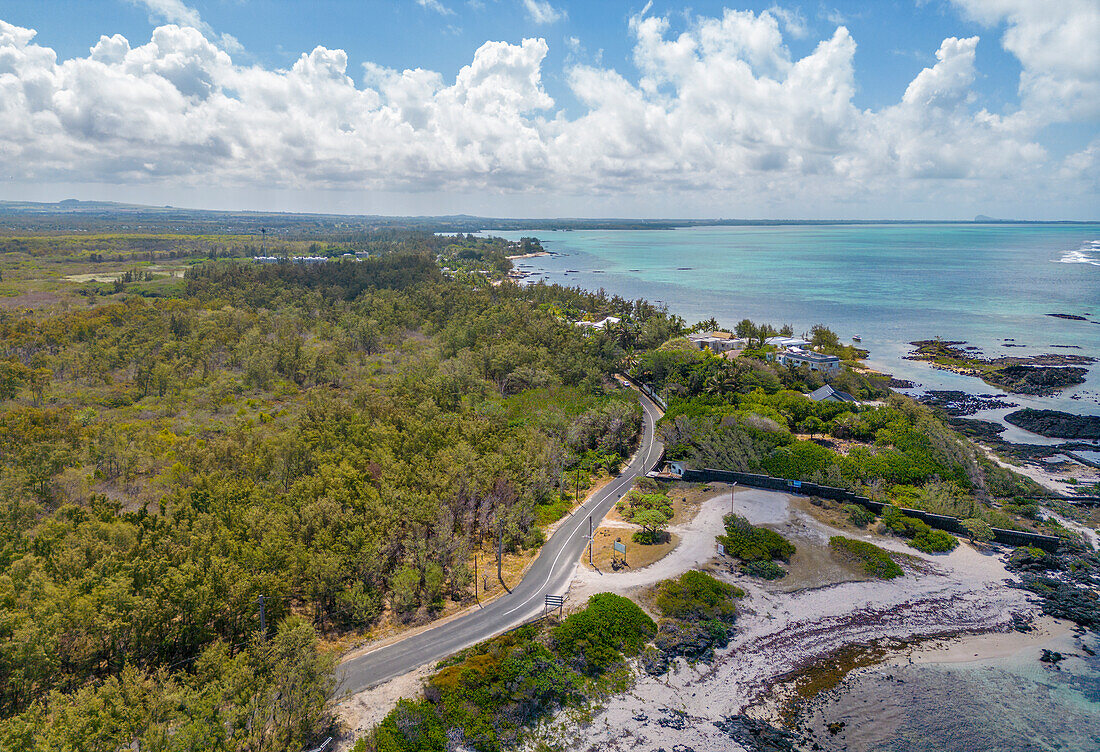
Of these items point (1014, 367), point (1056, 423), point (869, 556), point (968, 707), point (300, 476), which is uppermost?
point (300, 476)

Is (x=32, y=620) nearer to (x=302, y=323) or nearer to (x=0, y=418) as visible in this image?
(x=0, y=418)

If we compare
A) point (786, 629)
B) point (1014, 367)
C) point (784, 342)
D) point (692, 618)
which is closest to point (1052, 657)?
point (786, 629)

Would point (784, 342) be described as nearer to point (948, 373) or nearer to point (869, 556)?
point (948, 373)

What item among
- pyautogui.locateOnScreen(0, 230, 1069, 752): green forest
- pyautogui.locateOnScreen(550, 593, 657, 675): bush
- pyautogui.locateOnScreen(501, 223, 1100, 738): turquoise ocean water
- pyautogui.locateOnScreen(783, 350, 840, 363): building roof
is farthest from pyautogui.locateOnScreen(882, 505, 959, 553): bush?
pyautogui.locateOnScreen(783, 350, 840, 363): building roof

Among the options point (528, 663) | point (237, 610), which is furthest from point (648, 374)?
point (237, 610)

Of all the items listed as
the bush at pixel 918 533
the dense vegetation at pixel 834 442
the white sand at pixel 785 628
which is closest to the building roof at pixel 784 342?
the dense vegetation at pixel 834 442

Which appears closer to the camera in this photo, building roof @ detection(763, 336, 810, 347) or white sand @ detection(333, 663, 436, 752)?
white sand @ detection(333, 663, 436, 752)

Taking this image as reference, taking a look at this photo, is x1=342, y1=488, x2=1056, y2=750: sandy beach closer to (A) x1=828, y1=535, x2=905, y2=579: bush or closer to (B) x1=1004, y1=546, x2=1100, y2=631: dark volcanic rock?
(A) x1=828, y1=535, x2=905, y2=579: bush
